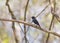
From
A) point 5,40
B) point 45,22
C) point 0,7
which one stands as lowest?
point 5,40

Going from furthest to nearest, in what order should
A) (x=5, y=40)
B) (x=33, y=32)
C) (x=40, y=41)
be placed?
(x=5, y=40) → (x=40, y=41) → (x=33, y=32)

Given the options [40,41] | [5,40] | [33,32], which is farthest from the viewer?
[5,40]

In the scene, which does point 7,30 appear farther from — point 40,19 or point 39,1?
point 39,1

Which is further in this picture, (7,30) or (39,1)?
(39,1)

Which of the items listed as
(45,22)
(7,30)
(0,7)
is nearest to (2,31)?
(7,30)

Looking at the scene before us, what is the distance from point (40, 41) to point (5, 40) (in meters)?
0.67

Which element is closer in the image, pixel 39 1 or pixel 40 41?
pixel 40 41

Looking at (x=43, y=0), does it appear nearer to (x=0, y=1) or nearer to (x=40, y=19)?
(x=40, y=19)

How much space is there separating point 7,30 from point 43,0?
0.92 meters

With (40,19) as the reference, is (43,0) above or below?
above

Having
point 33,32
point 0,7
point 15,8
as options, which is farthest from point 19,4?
point 33,32

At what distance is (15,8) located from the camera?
422 cm

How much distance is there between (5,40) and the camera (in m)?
4.43

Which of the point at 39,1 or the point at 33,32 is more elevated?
the point at 39,1
